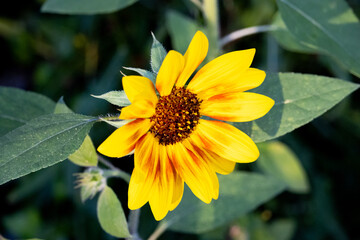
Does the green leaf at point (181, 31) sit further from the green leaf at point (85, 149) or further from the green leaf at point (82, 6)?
the green leaf at point (85, 149)

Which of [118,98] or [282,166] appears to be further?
[282,166]

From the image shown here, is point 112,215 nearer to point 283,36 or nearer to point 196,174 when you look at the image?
point 196,174

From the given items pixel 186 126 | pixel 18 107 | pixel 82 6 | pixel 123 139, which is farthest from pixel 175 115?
pixel 82 6

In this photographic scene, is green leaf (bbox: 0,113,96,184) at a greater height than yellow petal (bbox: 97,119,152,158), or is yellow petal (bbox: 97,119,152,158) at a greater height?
yellow petal (bbox: 97,119,152,158)

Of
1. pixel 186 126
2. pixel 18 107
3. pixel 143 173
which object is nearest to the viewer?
pixel 143 173

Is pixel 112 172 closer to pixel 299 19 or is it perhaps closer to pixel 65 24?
pixel 299 19

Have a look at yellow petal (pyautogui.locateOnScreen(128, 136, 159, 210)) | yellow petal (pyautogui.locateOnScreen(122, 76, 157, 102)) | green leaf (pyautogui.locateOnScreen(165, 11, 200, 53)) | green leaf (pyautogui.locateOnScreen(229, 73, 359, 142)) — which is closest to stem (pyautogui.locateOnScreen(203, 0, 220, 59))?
green leaf (pyautogui.locateOnScreen(165, 11, 200, 53))

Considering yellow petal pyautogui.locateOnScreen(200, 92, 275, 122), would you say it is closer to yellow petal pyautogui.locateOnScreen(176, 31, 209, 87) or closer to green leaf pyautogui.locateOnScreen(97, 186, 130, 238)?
yellow petal pyautogui.locateOnScreen(176, 31, 209, 87)
